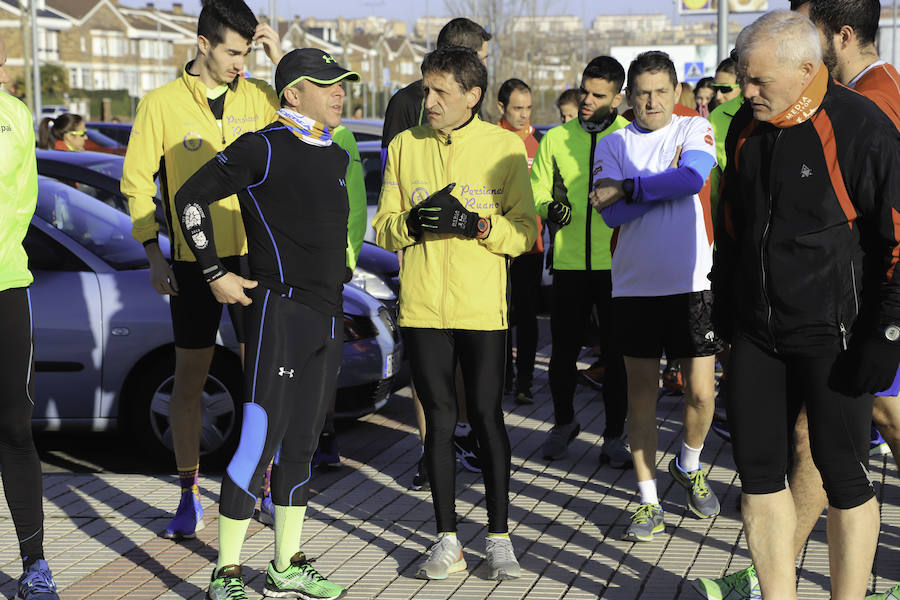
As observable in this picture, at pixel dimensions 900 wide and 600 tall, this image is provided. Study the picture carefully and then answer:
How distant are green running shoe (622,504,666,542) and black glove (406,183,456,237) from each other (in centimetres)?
164

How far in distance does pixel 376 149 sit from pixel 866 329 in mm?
8578

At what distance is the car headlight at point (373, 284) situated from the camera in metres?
8.84

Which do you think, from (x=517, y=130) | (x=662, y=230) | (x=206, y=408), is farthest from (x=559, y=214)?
(x=517, y=130)

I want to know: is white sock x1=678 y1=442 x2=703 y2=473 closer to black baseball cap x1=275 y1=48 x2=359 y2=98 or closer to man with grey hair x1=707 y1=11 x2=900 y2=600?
man with grey hair x1=707 y1=11 x2=900 y2=600

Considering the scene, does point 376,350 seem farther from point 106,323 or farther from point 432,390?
point 432,390

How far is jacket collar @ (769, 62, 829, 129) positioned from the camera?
3.81 meters

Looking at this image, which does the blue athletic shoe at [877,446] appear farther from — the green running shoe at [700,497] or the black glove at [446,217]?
the black glove at [446,217]

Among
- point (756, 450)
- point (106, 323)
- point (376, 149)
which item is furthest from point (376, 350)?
point (376, 149)

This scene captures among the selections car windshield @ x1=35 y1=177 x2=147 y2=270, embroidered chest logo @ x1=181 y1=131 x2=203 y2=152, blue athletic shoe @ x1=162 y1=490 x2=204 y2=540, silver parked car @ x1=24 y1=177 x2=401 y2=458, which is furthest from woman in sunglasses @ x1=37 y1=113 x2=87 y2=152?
blue athletic shoe @ x1=162 y1=490 x2=204 y2=540

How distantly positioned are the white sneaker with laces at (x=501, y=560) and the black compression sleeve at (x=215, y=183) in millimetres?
1667

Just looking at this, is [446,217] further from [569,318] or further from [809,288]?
[569,318]

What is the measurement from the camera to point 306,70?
4617 mm

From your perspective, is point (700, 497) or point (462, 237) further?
point (700, 497)

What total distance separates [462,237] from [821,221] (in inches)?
64.1
